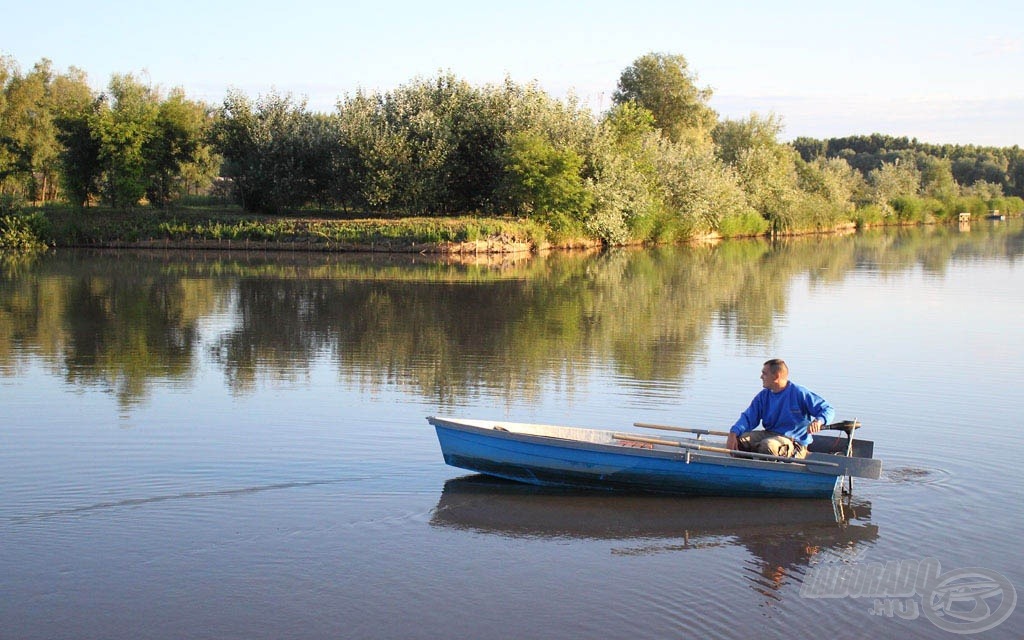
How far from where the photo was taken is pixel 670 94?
78.3 m

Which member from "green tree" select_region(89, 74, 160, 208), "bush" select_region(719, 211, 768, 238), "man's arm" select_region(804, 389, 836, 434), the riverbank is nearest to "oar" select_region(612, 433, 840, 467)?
"man's arm" select_region(804, 389, 836, 434)

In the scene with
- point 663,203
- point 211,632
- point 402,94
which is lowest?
point 211,632

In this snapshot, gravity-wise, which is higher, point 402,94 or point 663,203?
point 402,94

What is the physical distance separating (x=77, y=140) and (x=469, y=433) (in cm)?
4919

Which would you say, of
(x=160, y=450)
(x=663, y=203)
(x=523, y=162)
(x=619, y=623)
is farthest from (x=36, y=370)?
(x=663, y=203)

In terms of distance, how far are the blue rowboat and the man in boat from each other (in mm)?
183

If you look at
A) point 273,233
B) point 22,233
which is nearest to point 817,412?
point 273,233

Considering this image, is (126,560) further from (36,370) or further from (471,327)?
(471,327)

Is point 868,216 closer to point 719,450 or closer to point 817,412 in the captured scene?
point 817,412

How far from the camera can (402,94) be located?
53500 millimetres

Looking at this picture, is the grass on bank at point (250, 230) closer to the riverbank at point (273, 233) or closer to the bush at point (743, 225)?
the riverbank at point (273, 233)

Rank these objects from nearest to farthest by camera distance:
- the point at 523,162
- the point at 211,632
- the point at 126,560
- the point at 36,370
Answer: the point at 211,632
the point at 126,560
the point at 36,370
the point at 523,162
